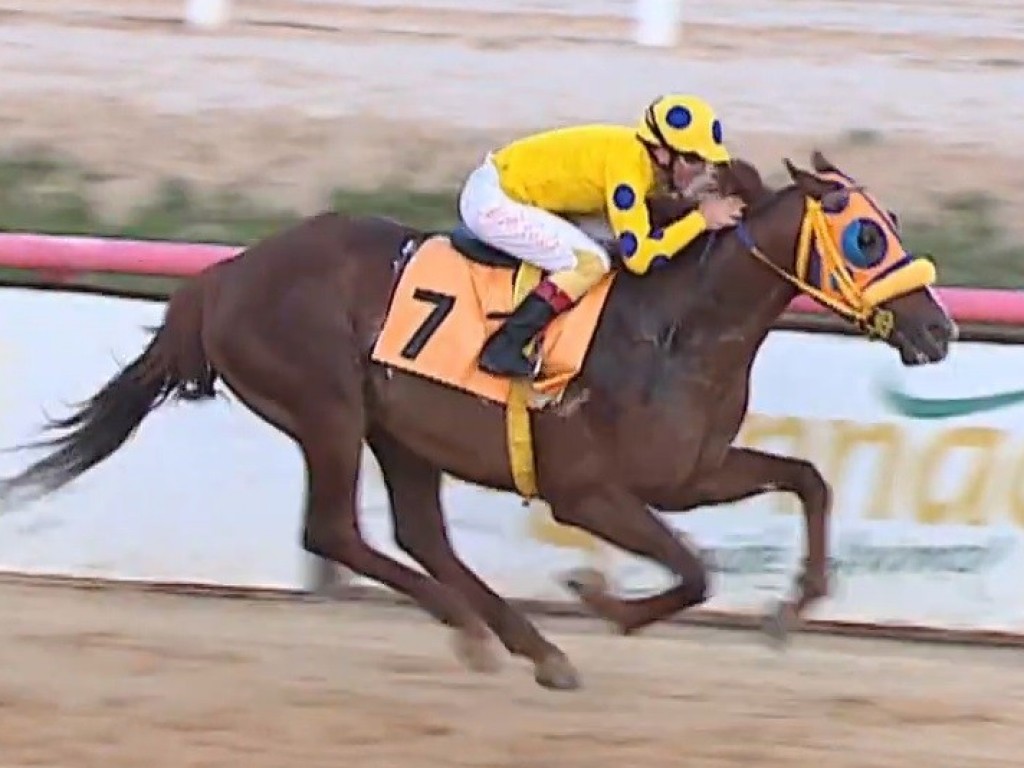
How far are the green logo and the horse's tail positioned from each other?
7.43 feet

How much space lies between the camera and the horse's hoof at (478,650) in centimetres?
648

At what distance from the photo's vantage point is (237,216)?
1182 cm

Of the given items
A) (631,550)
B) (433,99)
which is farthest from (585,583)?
(433,99)

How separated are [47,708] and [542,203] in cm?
189

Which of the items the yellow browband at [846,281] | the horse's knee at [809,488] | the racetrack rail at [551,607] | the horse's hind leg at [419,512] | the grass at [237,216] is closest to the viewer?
the yellow browband at [846,281]

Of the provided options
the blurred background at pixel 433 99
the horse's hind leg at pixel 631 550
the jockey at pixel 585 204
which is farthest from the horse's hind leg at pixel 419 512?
the blurred background at pixel 433 99

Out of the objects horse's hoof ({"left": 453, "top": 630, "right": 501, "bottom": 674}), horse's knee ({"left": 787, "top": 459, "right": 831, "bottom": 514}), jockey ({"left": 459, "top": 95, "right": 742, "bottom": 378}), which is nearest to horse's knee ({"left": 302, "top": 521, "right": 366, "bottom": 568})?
horse's hoof ({"left": 453, "top": 630, "right": 501, "bottom": 674})

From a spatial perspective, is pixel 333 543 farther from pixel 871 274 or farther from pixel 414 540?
pixel 871 274

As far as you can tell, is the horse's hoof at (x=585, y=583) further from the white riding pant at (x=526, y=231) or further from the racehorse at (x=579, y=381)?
the white riding pant at (x=526, y=231)

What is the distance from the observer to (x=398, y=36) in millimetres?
13859

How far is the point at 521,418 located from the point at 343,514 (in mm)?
650

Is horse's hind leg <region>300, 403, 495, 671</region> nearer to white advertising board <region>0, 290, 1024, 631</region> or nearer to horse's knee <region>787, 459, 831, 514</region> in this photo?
horse's knee <region>787, 459, 831, 514</region>

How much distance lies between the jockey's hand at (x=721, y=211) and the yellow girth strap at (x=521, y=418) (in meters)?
0.47

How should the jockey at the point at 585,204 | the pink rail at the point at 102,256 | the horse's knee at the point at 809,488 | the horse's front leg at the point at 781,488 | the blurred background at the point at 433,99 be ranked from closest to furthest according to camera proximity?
the jockey at the point at 585,204
the horse's front leg at the point at 781,488
the horse's knee at the point at 809,488
the pink rail at the point at 102,256
the blurred background at the point at 433,99
